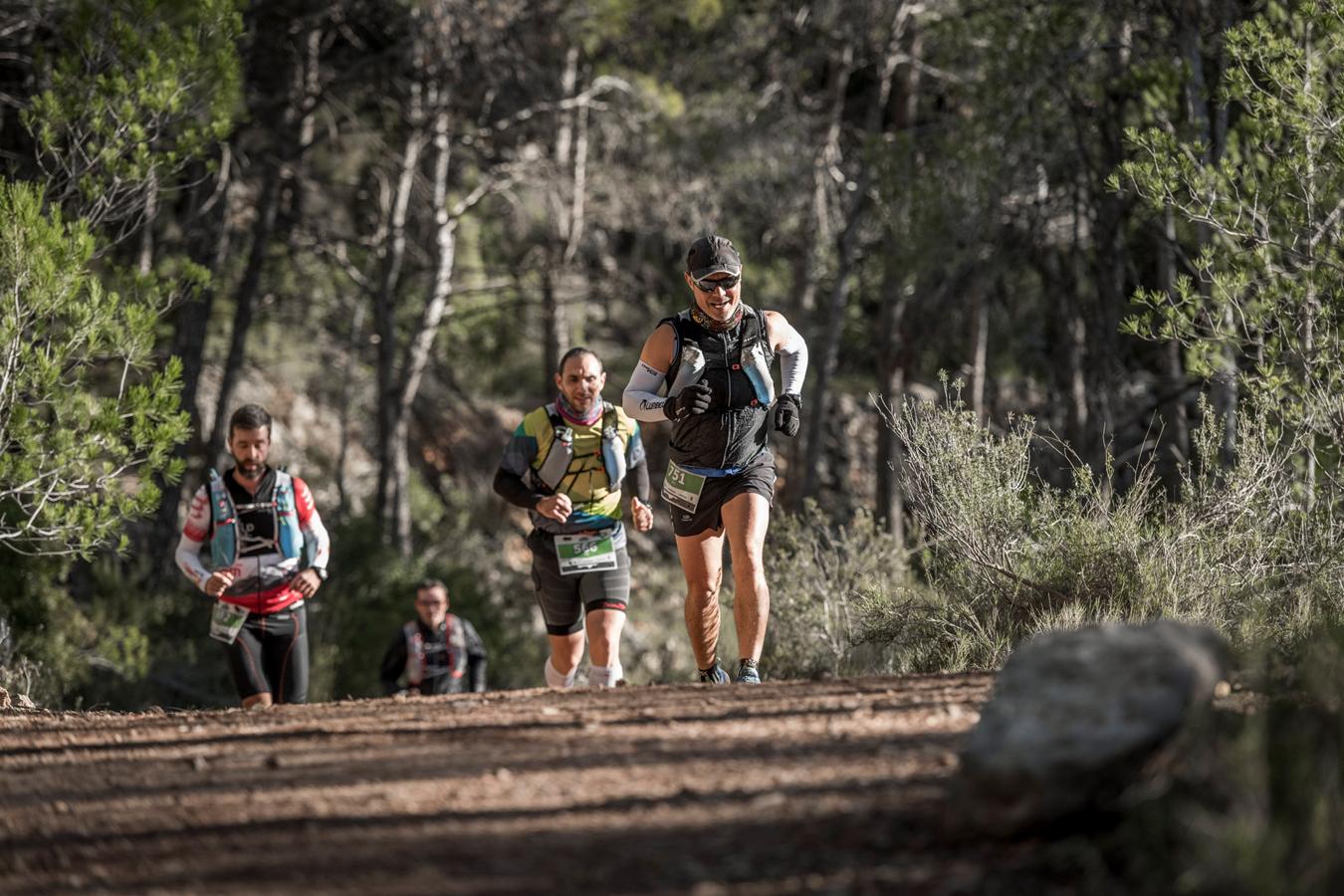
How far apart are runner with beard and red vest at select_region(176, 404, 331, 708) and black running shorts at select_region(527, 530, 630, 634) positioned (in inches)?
43.1

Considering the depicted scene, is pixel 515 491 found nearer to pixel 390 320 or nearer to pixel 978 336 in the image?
pixel 390 320

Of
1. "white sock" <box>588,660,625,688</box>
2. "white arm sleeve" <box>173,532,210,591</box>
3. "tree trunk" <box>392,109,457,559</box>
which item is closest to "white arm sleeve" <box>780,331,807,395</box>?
"white sock" <box>588,660,625,688</box>

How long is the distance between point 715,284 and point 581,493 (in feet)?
4.56

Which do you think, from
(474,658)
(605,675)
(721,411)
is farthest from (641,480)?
(474,658)

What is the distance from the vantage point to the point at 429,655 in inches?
421

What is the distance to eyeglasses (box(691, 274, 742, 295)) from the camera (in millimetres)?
6871

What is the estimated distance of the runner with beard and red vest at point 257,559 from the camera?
7426 millimetres

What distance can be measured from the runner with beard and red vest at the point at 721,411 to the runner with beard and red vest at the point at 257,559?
187cm

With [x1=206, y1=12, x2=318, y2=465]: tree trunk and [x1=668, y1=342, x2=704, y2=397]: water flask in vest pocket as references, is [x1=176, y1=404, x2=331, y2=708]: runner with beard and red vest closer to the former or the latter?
[x1=668, y1=342, x2=704, y2=397]: water flask in vest pocket

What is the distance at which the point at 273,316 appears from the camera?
20.5 m

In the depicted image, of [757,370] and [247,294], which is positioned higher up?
[247,294]

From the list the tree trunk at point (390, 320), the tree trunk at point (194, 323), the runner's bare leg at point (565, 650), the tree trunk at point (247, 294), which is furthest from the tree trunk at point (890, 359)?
the runner's bare leg at point (565, 650)

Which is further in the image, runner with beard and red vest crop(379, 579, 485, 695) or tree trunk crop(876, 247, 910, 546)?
tree trunk crop(876, 247, 910, 546)

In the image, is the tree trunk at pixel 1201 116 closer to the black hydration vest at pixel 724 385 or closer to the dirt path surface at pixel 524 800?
the black hydration vest at pixel 724 385
